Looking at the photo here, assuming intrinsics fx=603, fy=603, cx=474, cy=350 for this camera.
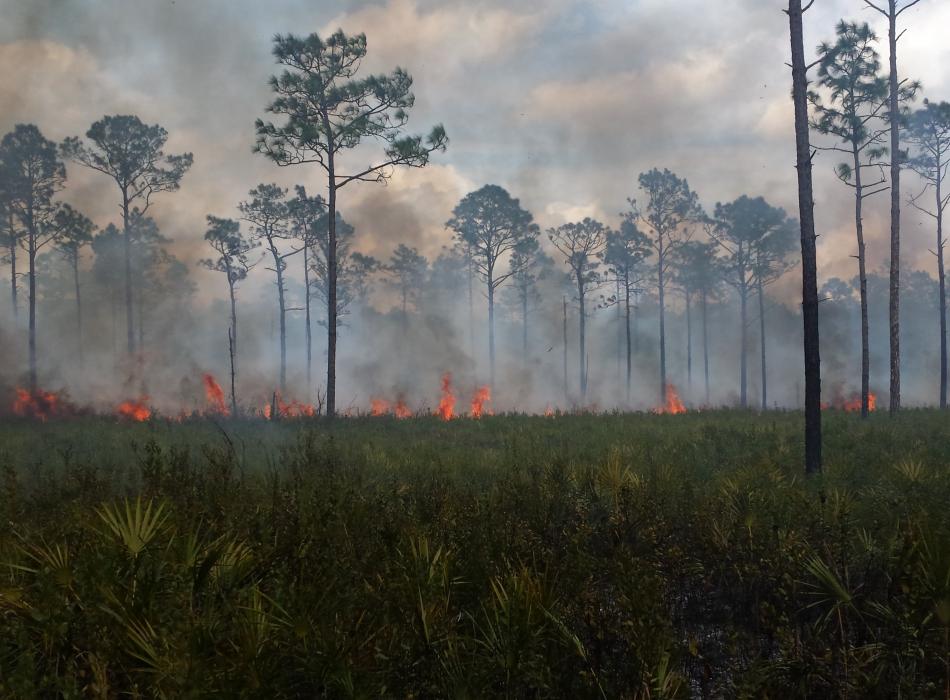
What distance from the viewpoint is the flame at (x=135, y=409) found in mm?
24497

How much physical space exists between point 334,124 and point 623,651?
65.1 feet

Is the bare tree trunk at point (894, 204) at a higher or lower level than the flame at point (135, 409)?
higher

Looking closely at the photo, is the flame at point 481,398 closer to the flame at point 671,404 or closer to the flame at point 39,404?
the flame at point 671,404

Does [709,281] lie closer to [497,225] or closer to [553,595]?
[497,225]

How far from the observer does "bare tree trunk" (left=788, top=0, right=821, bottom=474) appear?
9102 mm

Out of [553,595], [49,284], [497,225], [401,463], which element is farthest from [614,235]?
[49,284]

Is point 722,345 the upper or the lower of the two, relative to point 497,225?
lower

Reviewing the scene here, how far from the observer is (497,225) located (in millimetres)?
44500

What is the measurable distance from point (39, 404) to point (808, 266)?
27.5m

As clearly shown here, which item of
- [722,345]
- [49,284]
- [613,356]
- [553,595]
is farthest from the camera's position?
[613,356]

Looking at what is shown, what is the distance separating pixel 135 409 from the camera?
1025 inches

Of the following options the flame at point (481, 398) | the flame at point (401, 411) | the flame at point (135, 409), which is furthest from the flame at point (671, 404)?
the flame at point (135, 409)

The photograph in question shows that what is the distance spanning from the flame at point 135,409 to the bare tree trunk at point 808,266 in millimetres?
23468

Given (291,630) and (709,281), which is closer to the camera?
(291,630)
